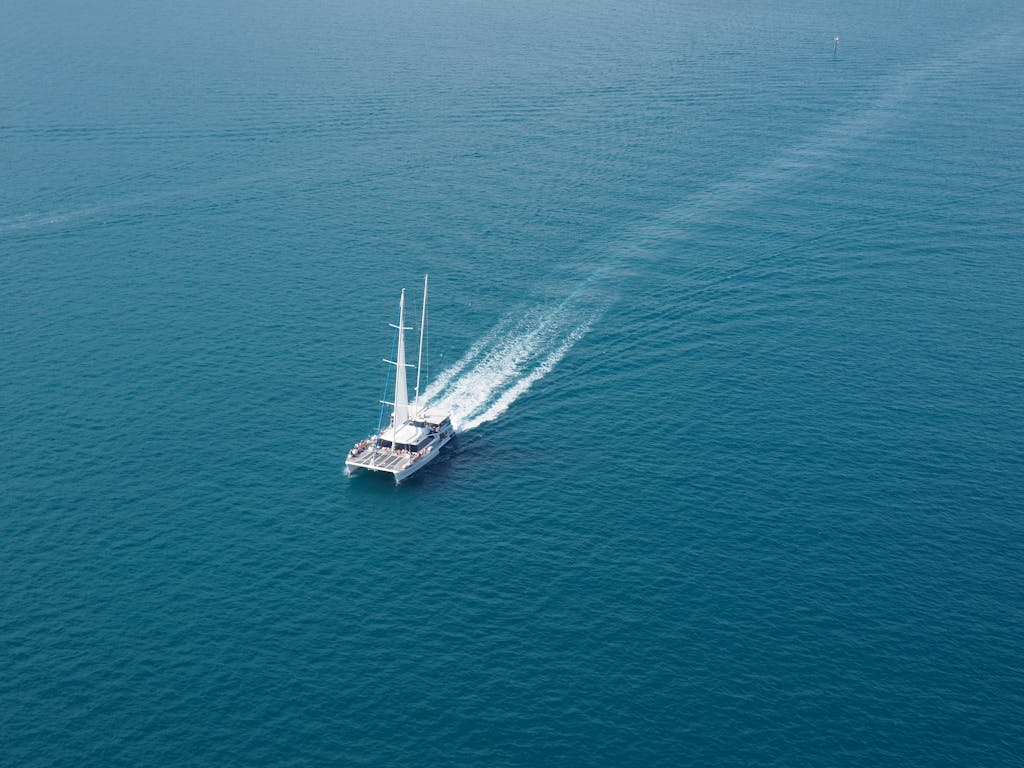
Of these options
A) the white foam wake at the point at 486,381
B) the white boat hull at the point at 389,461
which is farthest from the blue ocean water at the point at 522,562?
the white boat hull at the point at 389,461

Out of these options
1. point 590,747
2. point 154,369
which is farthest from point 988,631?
point 154,369

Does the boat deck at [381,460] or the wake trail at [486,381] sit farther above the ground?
the wake trail at [486,381]

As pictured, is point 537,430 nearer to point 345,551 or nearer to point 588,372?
point 588,372

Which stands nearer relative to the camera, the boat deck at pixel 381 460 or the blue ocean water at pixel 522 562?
the blue ocean water at pixel 522 562

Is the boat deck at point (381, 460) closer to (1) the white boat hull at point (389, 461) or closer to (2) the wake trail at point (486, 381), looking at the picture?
(1) the white boat hull at point (389, 461)

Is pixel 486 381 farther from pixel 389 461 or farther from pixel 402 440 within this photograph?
pixel 389 461

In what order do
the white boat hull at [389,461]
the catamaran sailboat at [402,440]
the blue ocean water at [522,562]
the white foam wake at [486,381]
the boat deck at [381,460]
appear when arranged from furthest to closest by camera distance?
the white foam wake at [486,381] < the catamaran sailboat at [402,440] < the white boat hull at [389,461] < the boat deck at [381,460] < the blue ocean water at [522,562]

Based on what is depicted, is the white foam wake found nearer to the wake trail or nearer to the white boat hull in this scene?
the wake trail

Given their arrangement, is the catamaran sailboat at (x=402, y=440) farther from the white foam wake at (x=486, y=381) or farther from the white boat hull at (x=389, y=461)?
the white foam wake at (x=486, y=381)

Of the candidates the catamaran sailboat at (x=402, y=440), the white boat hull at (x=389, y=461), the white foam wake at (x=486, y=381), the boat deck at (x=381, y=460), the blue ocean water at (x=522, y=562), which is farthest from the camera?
the white foam wake at (x=486, y=381)
